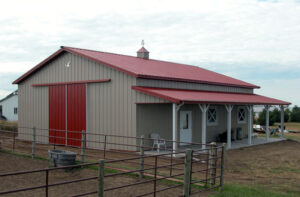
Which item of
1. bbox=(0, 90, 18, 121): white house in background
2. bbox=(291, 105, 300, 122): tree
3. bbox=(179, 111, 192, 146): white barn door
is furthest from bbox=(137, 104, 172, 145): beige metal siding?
bbox=(291, 105, 300, 122): tree

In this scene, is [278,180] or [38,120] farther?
[38,120]

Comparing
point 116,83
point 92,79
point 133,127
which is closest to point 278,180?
point 133,127

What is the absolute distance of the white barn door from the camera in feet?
58.1

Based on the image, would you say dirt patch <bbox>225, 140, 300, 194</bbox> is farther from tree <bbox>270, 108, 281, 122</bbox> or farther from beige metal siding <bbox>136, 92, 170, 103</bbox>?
tree <bbox>270, 108, 281, 122</bbox>

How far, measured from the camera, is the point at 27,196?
7.94 m

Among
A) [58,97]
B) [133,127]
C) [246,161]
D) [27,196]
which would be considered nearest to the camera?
[27,196]

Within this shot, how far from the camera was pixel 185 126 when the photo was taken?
1808cm

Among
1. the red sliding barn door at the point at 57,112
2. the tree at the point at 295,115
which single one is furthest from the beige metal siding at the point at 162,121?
the tree at the point at 295,115

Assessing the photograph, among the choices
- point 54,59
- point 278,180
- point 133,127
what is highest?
point 54,59

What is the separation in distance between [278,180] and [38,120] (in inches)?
537

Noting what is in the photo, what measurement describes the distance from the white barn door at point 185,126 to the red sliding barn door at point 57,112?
19.6 feet

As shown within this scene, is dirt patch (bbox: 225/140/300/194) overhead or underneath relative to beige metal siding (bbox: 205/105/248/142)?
underneath

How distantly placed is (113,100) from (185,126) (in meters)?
4.21

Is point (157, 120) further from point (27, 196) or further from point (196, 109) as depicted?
point (27, 196)
